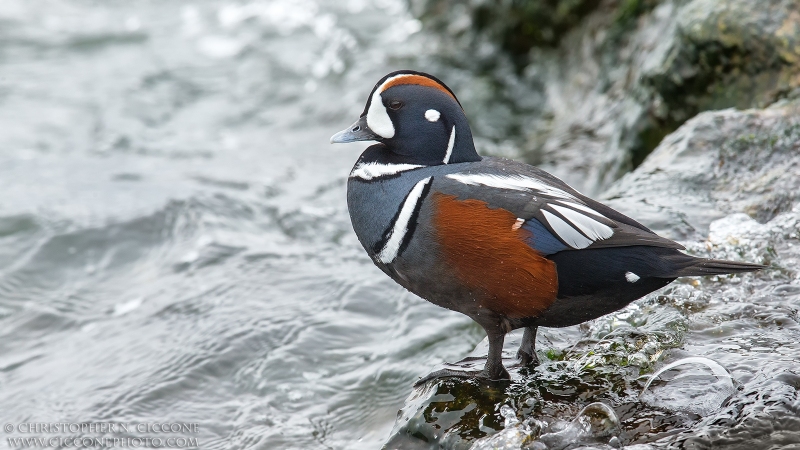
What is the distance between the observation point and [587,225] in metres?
3.58

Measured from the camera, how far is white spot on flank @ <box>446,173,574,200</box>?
12.1 ft

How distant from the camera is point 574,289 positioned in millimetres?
3611

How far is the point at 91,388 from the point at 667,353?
3.50m

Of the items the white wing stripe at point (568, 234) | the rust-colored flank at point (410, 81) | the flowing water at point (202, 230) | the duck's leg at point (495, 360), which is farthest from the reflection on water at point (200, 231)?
the rust-colored flank at point (410, 81)

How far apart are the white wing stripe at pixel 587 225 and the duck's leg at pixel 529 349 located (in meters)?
0.66

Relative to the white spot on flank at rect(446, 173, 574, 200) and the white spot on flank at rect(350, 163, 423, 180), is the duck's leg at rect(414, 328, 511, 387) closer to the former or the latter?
the white spot on flank at rect(446, 173, 574, 200)

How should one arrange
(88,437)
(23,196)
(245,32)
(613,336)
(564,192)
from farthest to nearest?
(245,32), (23,196), (88,437), (613,336), (564,192)

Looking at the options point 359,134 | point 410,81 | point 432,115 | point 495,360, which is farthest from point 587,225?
point 359,134

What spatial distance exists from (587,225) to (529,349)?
763mm

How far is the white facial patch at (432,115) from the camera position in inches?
156

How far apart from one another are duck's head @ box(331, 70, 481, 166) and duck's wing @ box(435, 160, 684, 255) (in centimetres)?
24

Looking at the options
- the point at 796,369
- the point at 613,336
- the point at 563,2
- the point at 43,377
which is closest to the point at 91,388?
the point at 43,377

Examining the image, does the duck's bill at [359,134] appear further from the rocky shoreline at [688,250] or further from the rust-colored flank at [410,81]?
the rocky shoreline at [688,250]

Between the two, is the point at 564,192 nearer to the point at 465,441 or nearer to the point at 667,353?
the point at 667,353
